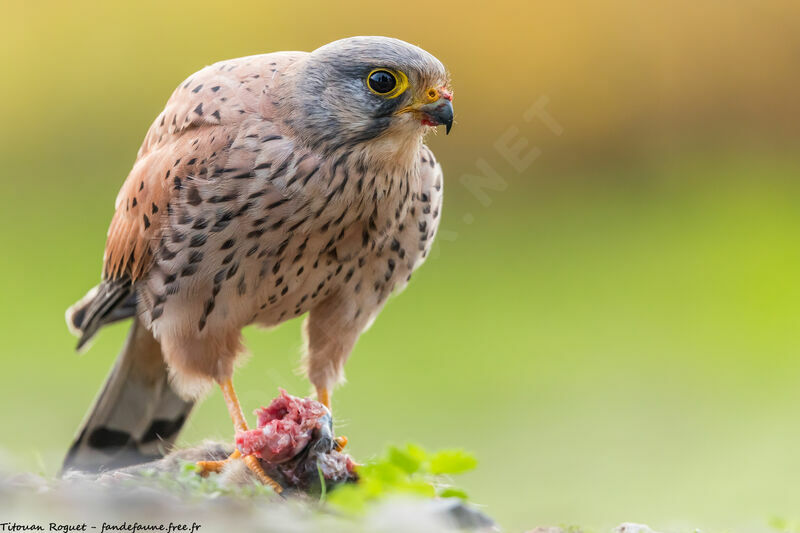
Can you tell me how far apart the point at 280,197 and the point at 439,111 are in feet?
1.96

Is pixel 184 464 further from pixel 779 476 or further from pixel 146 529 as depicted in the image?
pixel 779 476

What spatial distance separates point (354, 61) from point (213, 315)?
3.39 feet

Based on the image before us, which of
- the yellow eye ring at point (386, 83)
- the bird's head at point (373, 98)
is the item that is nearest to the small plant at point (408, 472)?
the bird's head at point (373, 98)

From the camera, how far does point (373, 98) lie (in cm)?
330

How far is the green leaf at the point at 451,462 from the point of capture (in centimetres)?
267

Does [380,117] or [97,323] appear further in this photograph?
[97,323]

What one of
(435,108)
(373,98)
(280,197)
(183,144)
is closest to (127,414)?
(183,144)

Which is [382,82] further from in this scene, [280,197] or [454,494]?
[454,494]

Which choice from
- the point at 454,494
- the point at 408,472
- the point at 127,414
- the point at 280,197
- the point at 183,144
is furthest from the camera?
the point at 127,414

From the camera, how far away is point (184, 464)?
10.3 ft

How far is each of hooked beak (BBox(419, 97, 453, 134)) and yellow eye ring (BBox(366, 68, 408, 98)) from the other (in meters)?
0.10

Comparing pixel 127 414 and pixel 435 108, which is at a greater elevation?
pixel 435 108

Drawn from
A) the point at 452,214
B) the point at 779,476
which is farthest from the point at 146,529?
the point at 452,214

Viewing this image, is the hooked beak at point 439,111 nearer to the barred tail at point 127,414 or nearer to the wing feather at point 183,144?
the wing feather at point 183,144
